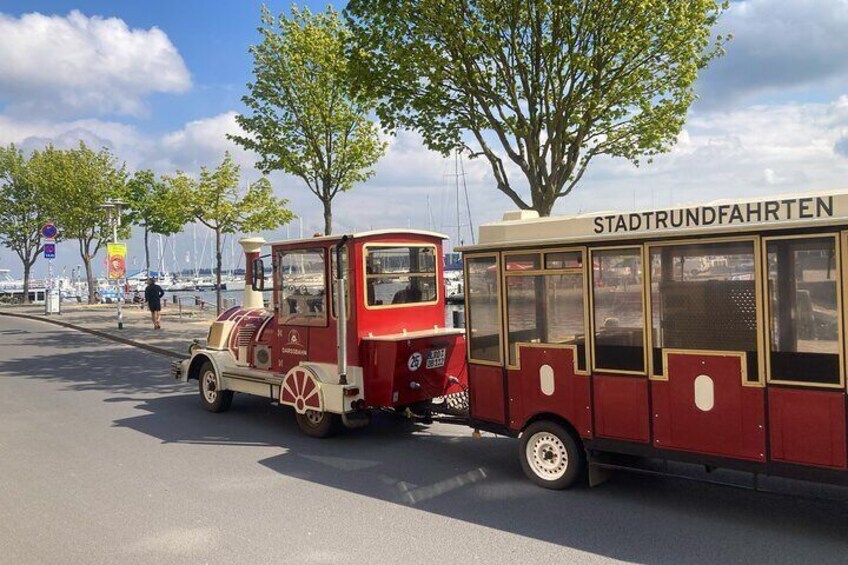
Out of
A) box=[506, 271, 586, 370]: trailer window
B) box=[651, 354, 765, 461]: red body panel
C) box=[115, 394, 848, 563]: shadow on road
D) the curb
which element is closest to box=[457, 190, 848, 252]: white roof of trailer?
box=[506, 271, 586, 370]: trailer window

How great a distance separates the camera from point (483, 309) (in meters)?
6.65

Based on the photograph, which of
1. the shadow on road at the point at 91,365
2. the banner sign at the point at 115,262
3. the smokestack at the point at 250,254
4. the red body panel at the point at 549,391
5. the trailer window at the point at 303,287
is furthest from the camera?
the banner sign at the point at 115,262

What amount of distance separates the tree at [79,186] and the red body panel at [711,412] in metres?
36.4

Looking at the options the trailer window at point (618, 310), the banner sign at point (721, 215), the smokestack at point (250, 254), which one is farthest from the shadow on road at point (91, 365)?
the banner sign at point (721, 215)

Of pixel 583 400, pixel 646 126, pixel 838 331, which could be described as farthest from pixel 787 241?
pixel 646 126

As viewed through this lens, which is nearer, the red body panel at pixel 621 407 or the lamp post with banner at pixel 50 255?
the red body panel at pixel 621 407

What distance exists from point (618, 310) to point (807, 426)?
164cm

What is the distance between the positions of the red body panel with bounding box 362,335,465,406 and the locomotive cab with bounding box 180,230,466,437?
0.01 metres

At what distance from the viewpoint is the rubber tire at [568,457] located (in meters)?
5.98

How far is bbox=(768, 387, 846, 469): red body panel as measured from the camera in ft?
15.3

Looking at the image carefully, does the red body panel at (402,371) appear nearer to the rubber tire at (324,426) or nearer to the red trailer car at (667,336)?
the rubber tire at (324,426)

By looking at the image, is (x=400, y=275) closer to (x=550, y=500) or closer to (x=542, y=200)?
(x=550, y=500)

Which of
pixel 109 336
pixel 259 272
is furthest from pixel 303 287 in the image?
pixel 109 336

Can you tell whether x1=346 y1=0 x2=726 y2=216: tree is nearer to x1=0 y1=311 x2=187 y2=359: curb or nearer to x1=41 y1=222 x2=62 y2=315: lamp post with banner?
x1=0 y1=311 x2=187 y2=359: curb
